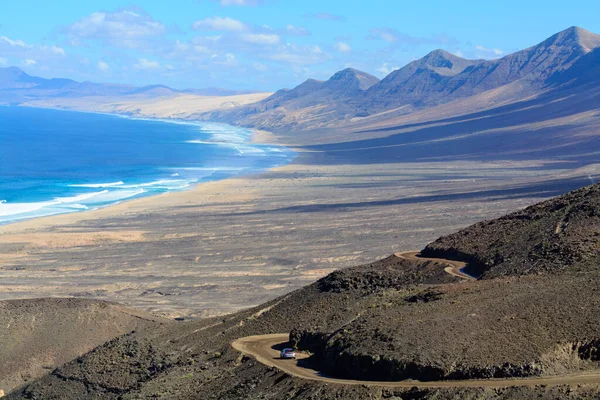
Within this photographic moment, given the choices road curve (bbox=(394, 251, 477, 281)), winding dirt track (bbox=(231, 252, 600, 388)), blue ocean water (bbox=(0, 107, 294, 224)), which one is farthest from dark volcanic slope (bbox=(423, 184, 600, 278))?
blue ocean water (bbox=(0, 107, 294, 224))

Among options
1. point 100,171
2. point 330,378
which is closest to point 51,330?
point 330,378

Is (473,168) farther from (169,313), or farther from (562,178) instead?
(169,313)

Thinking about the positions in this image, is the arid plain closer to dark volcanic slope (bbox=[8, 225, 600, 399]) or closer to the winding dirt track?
dark volcanic slope (bbox=[8, 225, 600, 399])

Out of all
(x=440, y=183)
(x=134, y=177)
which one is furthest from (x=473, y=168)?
(x=134, y=177)

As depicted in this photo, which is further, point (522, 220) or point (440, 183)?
point (440, 183)

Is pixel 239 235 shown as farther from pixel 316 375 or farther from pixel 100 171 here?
pixel 100 171

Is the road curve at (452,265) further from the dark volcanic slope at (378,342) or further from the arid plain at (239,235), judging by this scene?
the arid plain at (239,235)
